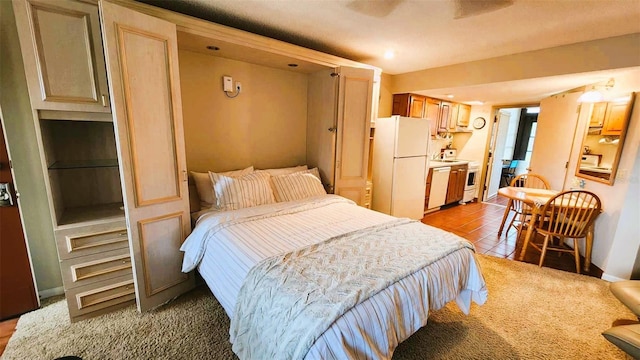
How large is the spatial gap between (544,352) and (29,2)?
3.82m

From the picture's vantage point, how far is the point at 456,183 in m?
4.99

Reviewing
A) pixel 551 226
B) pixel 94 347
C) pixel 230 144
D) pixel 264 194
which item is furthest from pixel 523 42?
pixel 94 347

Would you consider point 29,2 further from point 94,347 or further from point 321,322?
point 321,322

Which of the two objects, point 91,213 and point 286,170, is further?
point 286,170

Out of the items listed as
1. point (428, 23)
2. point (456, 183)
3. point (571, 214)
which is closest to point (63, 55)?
point (428, 23)

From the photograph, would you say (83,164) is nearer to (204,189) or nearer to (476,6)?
(204,189)

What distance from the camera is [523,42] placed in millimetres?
2543

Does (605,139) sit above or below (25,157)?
above

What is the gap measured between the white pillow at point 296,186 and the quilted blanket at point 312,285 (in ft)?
3.43

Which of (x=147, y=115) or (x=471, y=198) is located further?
(x=471, y=198)

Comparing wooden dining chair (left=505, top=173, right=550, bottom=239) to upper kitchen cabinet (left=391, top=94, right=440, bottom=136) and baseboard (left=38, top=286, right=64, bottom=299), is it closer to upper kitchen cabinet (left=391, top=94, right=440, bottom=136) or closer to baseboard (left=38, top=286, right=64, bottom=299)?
upper kitchen cabinet (left=391, top=94, right=440, bottom=136)

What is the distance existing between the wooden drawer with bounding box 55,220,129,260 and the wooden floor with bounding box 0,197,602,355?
2.27 ft

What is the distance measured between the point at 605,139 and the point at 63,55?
16.2 ft

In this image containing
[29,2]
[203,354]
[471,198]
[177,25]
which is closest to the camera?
[29,2]
